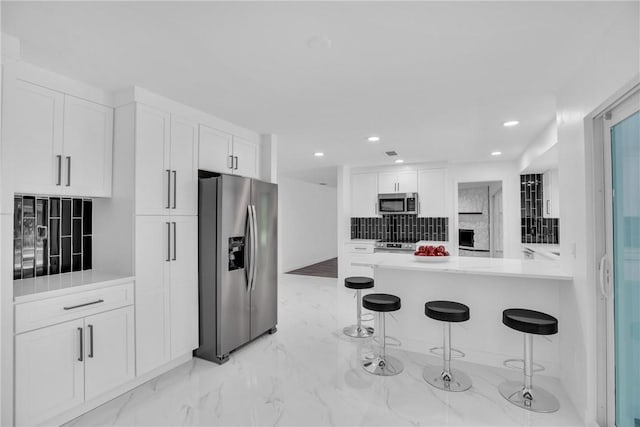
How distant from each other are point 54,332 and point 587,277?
11.3 ft

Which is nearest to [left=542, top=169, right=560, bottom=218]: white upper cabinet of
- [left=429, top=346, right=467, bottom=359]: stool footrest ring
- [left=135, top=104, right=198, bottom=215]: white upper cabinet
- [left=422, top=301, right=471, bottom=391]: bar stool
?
[left=429, top=346, right=467, bottom=359]: stool footrest ring

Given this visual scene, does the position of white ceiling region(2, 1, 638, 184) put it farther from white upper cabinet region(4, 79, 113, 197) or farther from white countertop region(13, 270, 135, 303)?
white countertop region(13, 270, 135, 303)

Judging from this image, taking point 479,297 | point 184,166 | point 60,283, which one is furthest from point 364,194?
point 60,283

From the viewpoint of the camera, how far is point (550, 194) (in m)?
5.19

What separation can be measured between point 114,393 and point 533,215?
6.27 m

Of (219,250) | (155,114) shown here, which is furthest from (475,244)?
(155,114)

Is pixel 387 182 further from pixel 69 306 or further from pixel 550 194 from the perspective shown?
pixel 69 306

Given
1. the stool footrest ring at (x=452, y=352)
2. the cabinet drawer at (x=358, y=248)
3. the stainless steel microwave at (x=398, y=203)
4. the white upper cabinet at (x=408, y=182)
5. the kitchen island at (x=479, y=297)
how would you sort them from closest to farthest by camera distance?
1. the kitchen island at (x=479, y=297)
2. the stool footrest ring at (x=452, y=352)
3. the stainless steel microwave at (x=398, y=203)
4. the white upper cabinet at (x=408, y=182)
5. the cabinet drawer at (x=358, y=248)

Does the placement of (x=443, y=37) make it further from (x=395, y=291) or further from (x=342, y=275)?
(x=342, y=275)

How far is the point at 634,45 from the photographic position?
1.51 meters

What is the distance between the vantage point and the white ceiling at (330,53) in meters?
1.63

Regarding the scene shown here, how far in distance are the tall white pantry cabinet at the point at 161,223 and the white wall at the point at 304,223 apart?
4.52m

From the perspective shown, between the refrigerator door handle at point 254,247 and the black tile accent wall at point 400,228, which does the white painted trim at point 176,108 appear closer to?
the refrigerator door handle at point 254,247

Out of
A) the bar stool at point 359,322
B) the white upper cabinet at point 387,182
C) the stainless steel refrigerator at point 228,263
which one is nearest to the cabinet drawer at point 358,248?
the white upper cabinet at point 387,182
